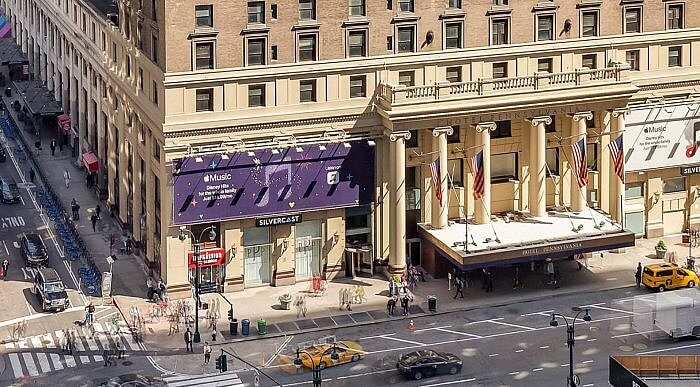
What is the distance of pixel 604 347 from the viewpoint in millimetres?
102125

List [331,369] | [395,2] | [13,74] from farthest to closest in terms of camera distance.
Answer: [13,74], [395,2], [331,369]

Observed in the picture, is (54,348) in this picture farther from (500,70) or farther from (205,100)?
(500,70)

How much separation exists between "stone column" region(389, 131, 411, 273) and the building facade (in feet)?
0.46

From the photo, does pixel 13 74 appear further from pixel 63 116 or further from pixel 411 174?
pixel 411 174

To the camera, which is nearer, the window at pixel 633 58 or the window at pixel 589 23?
the window at pixel 589 23

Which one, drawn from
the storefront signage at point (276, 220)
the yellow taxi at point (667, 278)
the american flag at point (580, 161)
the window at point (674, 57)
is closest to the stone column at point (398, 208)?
the storefront signage at point (276, 220)

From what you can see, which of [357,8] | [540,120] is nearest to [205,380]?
[357,8]

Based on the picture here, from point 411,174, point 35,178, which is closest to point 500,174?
point 411,174

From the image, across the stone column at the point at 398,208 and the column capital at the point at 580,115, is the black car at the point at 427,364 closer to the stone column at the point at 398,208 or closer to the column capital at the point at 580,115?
the stone column at the point at 398,208

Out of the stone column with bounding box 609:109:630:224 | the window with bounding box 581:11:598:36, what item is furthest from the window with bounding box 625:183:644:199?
the window with bounding box 581:11:598:36

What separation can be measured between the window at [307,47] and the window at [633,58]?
81.1ft

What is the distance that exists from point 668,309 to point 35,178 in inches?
2500

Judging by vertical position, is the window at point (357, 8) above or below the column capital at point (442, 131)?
above

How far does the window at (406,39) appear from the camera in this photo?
4441 inches
